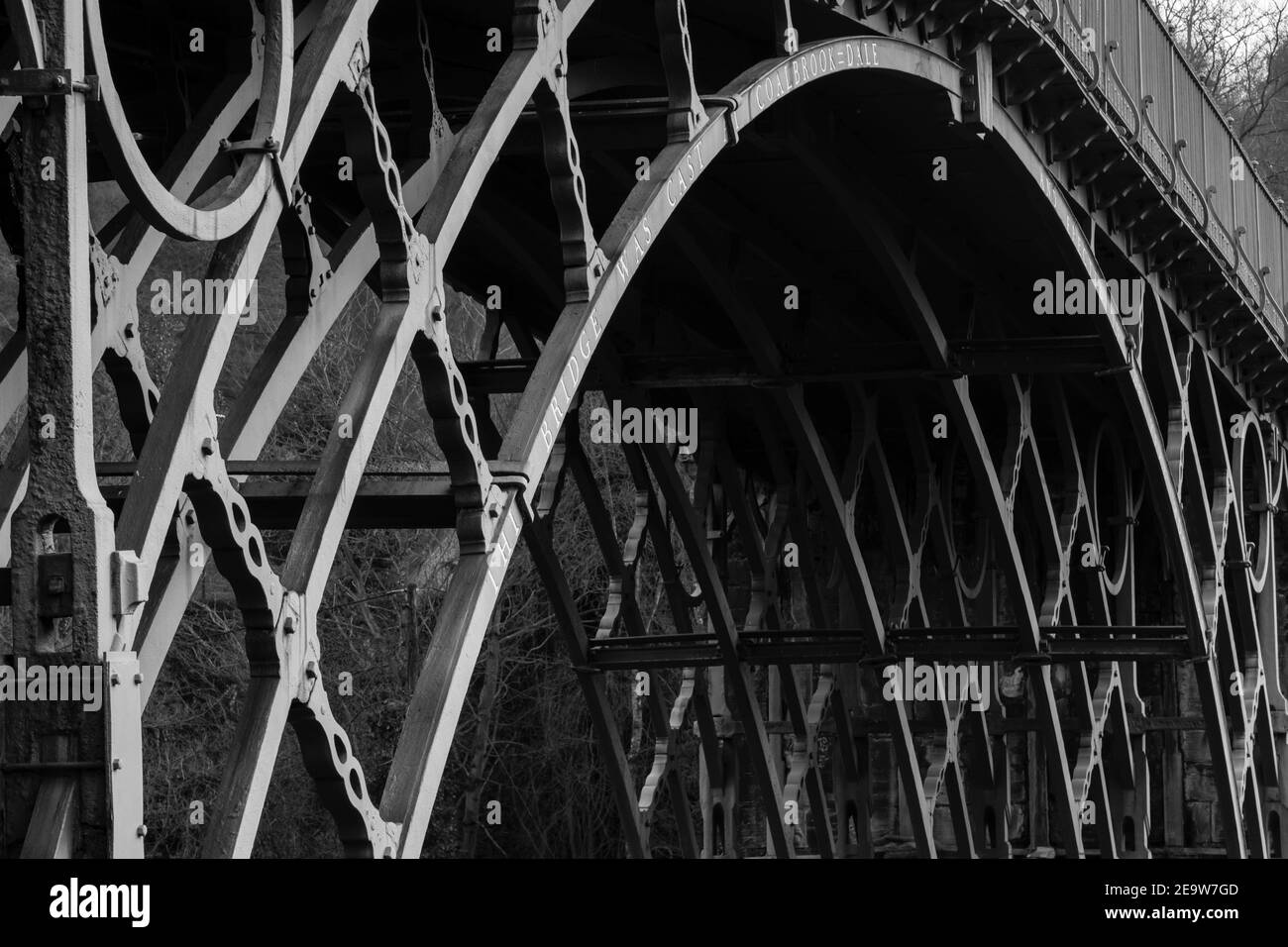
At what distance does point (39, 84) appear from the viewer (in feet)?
19.1

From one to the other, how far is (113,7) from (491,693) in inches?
907

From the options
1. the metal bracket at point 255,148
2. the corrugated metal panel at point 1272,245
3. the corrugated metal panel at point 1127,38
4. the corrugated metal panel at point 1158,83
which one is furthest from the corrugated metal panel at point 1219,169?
the metal bracket at point 255,148

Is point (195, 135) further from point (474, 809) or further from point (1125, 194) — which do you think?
point (474, 809)

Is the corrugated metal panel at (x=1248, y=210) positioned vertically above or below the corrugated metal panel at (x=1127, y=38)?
above

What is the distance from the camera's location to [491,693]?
1314 inches

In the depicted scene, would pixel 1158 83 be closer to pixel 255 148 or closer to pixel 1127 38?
pixel 1127 38

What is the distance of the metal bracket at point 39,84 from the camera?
578 centimetres

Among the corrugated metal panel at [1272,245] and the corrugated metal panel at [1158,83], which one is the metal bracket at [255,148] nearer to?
the corrugated metal panel at [1158,83]

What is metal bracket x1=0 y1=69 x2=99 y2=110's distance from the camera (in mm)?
5781

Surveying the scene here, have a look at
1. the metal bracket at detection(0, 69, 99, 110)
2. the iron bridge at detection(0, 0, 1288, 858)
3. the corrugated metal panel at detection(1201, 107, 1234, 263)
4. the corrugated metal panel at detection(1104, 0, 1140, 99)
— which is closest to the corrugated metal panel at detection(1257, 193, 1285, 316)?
the iron bridge at detection(0, 0, 1288, 858)

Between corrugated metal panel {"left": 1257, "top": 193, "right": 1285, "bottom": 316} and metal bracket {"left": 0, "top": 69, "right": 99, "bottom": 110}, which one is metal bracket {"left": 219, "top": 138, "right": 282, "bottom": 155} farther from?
corrugated metal panel {"left": 1257, "top": 193, "right": 1285, "bottom": 316}

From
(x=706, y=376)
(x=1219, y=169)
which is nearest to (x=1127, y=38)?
(x=1219, y=169)
